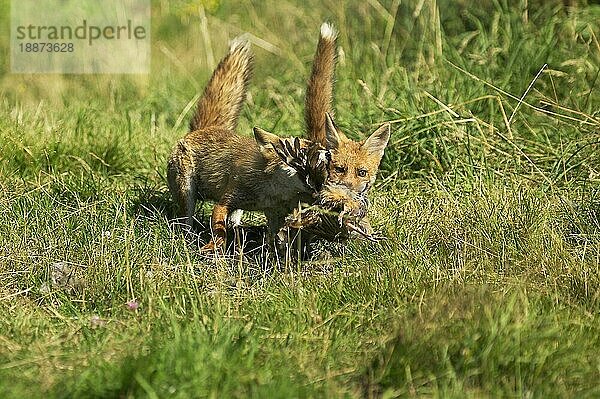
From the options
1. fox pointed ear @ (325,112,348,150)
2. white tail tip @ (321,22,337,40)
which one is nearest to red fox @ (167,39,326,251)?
fox pointed ear @ (325,112,348,150)

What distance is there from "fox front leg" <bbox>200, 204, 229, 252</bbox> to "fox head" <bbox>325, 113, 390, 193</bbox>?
2.36 feet

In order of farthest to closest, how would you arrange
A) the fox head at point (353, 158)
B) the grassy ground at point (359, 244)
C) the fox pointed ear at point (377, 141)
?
the fox pointed ear at point (377, 141)
the fox head at point (353, 158)
the grassy ground at point (359, 244)

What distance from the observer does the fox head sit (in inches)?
205

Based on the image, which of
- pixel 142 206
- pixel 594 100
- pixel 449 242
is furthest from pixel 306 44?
pixel 449 242

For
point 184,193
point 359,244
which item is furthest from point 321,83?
point 359,244

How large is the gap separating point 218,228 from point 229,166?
0.44 metres

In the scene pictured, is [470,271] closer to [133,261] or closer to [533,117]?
[133,261]

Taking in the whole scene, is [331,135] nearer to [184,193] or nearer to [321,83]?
[321,83]

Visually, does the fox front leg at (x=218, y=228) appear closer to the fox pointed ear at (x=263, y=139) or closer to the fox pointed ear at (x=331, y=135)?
the fox pointed ear at (x=263, y=139)

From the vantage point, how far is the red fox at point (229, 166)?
5449 mm

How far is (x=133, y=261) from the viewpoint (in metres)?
4.81

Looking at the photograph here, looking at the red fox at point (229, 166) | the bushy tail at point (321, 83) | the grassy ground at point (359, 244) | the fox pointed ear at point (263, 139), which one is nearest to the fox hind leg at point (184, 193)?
the red fox at point (229, 166)

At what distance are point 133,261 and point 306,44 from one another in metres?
4.66

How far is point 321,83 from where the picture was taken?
585 cm
